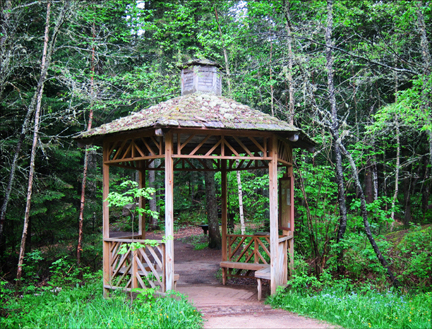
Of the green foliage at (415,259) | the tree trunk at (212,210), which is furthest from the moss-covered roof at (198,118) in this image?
the tree trunk at (212,210)

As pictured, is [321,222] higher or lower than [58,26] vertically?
lower

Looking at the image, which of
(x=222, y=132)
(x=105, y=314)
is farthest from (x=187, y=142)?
(x=105, y=314)

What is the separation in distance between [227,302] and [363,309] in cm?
281

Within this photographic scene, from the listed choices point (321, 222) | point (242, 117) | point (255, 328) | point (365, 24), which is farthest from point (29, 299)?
point (365, 24)

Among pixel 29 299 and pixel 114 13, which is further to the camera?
pixel 114 13

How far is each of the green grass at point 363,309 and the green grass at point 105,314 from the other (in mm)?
2119

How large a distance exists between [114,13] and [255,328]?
1453 cm

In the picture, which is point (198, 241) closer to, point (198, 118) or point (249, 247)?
point (249, 247)

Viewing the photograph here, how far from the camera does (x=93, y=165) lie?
13461mm

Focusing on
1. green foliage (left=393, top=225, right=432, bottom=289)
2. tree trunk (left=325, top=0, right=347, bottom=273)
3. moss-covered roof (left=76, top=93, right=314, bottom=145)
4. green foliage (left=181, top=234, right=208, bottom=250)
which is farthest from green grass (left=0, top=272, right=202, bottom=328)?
green foliage (left=181, top=234, right=208, bottom=250)

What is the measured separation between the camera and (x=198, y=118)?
705 cm

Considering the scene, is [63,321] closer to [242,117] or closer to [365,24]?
[242,117]

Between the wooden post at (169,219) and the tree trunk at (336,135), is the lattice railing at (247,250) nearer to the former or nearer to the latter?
the tree trunk at (336,135)

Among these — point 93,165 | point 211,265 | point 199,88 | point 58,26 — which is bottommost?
point 211,265
